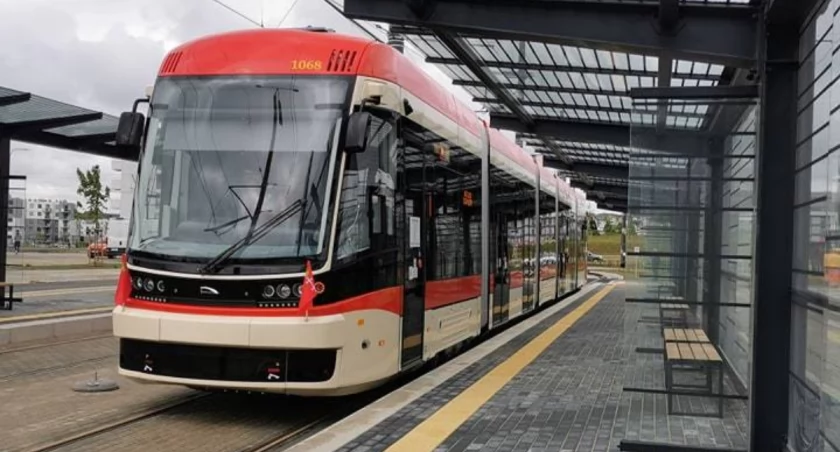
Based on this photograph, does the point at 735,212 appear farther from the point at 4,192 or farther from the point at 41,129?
the point at 4,192

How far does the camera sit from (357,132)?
743 centimetres

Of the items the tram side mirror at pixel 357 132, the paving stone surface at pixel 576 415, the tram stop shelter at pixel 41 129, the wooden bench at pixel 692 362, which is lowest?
the paving stone surface at pixel 576 415

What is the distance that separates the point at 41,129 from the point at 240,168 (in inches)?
385

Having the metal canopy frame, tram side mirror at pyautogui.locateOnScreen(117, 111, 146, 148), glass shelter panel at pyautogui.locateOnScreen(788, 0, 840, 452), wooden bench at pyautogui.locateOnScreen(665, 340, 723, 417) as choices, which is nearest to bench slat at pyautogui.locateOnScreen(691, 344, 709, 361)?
wooden bench at pyautogui.locateOnScreen(665, 340, 723, 417)

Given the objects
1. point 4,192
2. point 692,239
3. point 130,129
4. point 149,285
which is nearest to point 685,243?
point 692,239

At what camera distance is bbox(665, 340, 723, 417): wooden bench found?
6.41 metres

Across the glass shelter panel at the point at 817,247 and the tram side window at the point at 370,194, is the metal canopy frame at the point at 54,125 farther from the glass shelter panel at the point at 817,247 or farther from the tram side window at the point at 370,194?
the glass shelter panel at the point at 817,247

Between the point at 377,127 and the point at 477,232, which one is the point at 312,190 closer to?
the point at 377,127

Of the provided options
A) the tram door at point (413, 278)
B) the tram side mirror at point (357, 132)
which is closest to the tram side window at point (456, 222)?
the tram door at point (413, 278)

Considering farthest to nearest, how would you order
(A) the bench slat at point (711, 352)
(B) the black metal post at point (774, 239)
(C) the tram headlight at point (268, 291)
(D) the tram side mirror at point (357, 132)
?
(D) the tram side mirror at point (357, 132)
(C) the tram headlight at point (268, 291)
(A) the bench slat at point (711, 352)
(B) the black metal post at point (774, 239)

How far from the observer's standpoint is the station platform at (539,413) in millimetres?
6289

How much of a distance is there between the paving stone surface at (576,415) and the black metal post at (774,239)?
25.5 inches

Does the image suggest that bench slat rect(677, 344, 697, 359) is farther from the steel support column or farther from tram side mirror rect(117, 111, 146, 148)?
tram side mirror rect(117, 111, 146, 148)

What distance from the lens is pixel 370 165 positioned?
7910 millimetres
